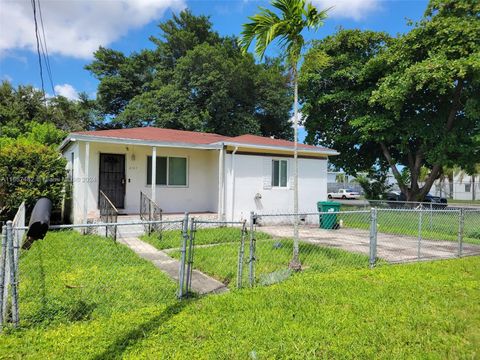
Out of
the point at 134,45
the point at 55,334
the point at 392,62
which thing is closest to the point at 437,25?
the point at 392,62

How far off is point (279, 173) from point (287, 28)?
725cm

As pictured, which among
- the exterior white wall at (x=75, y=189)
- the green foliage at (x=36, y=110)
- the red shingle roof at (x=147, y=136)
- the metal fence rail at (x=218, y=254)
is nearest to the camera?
the metal fence rail at (x=218, y=254)

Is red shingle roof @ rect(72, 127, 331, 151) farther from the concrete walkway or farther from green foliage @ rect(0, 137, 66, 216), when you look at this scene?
the concrete walkway

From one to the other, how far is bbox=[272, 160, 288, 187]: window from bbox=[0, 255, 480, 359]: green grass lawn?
8052 mm

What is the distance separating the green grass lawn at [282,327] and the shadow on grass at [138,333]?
0.01 metres

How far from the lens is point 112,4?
33.9 ft

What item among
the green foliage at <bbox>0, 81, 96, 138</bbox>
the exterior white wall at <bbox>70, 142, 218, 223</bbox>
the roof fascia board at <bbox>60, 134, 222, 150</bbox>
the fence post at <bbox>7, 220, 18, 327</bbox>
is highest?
the green foliage at <bbox>0, 81, 96, 138</bbox>

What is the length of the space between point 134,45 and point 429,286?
1235 inches

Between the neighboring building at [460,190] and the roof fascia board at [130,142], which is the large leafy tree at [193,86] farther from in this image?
the neighboring building at [460,190]

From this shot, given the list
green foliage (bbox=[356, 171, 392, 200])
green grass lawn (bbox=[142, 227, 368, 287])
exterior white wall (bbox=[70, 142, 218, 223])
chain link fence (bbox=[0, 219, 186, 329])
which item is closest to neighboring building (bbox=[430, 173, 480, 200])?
green foliage (bbox=[356, 171, 392, 200])

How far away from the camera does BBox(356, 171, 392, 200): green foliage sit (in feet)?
81.5

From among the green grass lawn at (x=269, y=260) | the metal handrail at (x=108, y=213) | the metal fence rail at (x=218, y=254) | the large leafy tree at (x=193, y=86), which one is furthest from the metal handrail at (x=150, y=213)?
the large leafy tree at (x=193, y=86)

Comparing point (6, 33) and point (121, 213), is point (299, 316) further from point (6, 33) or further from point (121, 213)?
point (6, 33)

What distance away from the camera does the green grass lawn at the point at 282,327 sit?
324 centimetres
